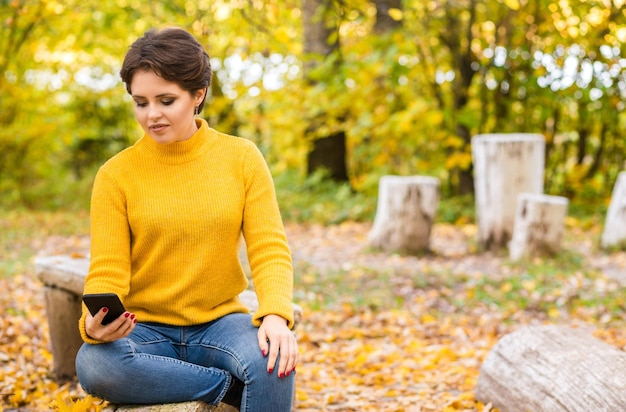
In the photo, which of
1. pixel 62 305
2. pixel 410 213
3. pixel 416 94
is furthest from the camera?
pixel 416 94

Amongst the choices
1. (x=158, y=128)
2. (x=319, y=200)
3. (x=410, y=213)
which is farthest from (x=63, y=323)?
(x=319, y=200)

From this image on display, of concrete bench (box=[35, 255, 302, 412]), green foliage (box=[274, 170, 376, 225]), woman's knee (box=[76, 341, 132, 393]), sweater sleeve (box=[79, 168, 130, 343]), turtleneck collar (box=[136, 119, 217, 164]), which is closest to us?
woman's knee (box=[76, 341, 132, 393])

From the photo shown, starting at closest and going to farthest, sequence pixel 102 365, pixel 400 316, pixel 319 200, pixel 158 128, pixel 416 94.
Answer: pixel 102 365
pixel 158 128
pixel 400 316
pixel 416 94
pixel 319 200

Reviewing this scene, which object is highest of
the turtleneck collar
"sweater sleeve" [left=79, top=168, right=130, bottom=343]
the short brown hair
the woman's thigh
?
the short brown hair

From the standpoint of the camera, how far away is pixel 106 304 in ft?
7.07

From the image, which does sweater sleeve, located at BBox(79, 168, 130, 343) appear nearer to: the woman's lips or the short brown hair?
the woman's lips

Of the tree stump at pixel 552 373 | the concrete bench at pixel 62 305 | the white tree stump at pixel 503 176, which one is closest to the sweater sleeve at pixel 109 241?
the concrete bench at pixel 62 305

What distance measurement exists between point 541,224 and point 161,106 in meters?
5.56

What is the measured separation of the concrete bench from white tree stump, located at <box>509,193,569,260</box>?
467 cm

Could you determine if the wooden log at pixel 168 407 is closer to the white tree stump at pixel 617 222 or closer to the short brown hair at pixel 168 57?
the short brown hair at pixel 168 57

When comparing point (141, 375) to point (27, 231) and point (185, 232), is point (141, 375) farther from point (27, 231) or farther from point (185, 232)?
point (27, 231)

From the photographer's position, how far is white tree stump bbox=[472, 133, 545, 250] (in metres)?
7.66

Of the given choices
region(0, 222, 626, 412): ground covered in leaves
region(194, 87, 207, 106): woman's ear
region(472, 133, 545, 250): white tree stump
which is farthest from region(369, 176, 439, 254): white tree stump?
region(194, 87, 207, 106): woman's ear

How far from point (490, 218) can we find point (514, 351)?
4475 mm
